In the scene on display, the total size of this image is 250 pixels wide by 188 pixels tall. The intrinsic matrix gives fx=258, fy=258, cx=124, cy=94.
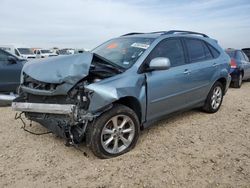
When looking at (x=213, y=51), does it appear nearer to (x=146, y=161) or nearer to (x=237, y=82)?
(x=146, y=161)

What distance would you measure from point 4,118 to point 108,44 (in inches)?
103

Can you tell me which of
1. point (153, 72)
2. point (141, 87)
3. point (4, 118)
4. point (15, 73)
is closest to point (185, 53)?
point (153, 72)

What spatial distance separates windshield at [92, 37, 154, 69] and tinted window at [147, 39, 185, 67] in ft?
0.53

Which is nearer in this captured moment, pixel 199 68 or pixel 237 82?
pixel 199 68

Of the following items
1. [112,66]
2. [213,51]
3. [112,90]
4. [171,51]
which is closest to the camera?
[112,90]

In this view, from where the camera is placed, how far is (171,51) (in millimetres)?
4387

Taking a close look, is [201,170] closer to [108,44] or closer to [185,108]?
[185,108]

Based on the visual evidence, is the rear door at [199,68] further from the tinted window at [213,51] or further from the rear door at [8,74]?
the rear door at [8,74]

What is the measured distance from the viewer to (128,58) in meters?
3.97

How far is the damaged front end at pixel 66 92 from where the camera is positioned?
3.29m

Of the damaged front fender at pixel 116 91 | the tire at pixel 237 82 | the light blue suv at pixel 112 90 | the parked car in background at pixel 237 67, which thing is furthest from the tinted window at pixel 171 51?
the tire at pixel 237 82

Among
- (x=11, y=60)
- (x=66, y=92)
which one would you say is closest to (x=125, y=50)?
(x=66, y=92)

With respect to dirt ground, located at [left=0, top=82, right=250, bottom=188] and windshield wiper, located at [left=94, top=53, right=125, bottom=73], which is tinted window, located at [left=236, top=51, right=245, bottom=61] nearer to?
dirt ground, located at [left=0, top=82, right=250, bottom=188]

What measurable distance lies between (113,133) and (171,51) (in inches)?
70.9
